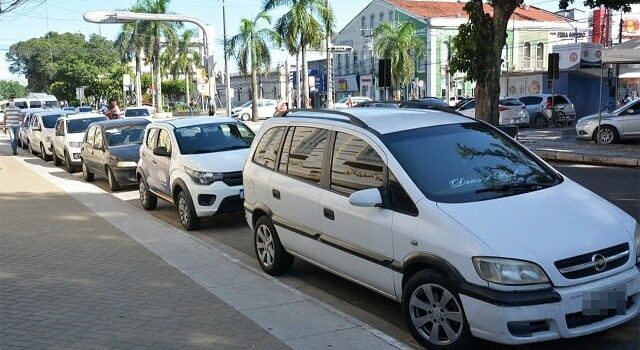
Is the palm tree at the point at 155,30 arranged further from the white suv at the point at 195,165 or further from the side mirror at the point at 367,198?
the side mirror at the point at 367,198

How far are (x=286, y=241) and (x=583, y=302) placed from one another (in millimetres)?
2991

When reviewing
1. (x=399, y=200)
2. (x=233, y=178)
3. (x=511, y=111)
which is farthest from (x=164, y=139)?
(x=511, y=111)

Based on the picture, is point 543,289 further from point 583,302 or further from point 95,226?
point 95,226

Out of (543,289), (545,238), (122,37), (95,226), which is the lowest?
(95,226)

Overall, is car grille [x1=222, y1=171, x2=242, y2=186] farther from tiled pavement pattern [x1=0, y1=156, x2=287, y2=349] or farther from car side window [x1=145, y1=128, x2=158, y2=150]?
car side window [x1=145, y1=128, x2=158, y2=150]

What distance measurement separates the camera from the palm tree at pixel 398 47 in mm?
50594

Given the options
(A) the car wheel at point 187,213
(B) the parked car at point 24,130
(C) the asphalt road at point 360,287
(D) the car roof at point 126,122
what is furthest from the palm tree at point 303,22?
(A) the car wheel at point 187,213

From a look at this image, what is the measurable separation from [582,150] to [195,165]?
12.3 metres

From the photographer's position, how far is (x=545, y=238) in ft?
13.5

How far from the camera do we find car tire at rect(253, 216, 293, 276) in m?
6.48

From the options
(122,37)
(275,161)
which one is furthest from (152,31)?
(275,161)

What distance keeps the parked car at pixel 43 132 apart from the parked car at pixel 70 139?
1.20 m

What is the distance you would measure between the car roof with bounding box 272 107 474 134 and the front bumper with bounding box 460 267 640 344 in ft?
5.83

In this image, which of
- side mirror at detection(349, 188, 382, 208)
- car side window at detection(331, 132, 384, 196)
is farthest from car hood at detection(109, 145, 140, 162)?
side mirror at detection(349, 188, 382, 208)
